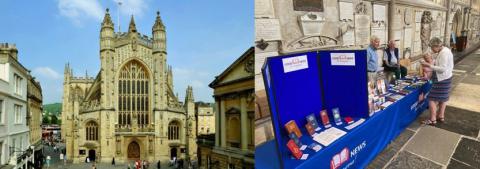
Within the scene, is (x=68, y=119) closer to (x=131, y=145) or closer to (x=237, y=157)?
(x=131, y=145)

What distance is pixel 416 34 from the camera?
1.95 metres

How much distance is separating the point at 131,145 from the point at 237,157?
1.78 meters

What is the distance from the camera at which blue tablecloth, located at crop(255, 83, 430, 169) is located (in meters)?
1.20

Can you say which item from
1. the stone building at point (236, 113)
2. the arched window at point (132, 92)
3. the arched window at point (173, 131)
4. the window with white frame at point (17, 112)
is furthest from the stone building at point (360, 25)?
the arched window at point (132, 92)

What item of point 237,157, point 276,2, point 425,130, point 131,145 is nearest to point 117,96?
point 131,145

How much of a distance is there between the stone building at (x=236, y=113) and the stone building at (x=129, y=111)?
4.44ft

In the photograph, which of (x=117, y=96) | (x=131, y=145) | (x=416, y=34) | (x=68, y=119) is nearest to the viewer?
(x=416, y=34)

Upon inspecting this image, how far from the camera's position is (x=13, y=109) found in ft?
7.13

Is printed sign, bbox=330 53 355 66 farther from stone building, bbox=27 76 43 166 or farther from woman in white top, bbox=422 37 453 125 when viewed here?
stone building, bbox=27 76 43 166

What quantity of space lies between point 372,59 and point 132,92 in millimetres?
2337

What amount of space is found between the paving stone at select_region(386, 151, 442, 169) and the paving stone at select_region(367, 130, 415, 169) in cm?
3

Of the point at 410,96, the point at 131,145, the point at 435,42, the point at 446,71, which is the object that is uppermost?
the point at 435,42

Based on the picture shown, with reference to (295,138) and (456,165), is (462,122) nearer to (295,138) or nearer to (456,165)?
(456,165)

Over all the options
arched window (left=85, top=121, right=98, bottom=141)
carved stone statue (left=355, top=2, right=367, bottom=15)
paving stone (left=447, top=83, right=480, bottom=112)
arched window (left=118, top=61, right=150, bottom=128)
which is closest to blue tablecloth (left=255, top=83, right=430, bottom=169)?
paving stone (left=447, top=83, right=480, bottom=112)
